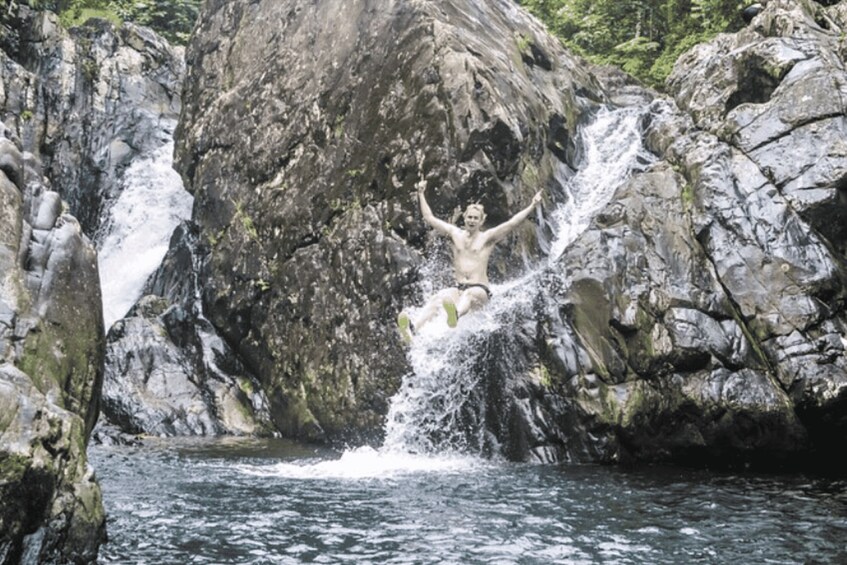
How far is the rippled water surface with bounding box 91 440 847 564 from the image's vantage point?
314 inches

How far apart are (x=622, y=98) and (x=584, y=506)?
51.1 ft

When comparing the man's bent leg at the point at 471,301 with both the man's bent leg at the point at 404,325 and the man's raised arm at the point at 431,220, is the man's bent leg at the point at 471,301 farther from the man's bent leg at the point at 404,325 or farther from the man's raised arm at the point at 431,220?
the man's raised arm at the point at 431,220

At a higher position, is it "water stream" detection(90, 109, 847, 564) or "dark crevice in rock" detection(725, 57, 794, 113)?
"dark crevice in rock" detection(725, 57, 794, 113)

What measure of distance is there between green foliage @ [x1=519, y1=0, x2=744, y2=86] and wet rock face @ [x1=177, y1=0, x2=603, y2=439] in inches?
207

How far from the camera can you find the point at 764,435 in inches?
484

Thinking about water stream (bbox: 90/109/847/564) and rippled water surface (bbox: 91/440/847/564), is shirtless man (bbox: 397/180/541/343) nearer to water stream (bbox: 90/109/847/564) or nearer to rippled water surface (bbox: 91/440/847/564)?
water stream (bbox: 90/109/847/564)

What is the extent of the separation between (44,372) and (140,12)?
27.0m

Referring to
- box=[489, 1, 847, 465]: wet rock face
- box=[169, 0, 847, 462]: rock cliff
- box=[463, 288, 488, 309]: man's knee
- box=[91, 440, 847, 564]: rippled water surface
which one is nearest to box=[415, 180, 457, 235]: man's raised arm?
box=[169, 0, 847, 462]: rock cliff

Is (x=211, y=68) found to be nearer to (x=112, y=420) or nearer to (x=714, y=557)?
(x=112, y=420)

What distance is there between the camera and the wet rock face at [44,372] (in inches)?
230

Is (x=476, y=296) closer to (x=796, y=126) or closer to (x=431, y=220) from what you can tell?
(x=431, y=220)

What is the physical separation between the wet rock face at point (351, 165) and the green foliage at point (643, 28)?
17.2 ft

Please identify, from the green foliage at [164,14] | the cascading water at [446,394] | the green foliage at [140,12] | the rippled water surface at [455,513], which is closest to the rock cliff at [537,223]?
the cascading water at [446,394]

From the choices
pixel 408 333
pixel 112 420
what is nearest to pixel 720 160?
pixel 408 333
